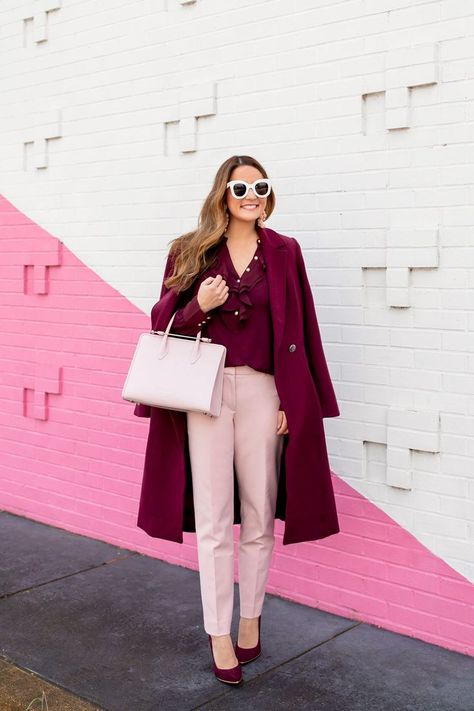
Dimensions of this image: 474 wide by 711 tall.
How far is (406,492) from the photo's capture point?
12.5 ft

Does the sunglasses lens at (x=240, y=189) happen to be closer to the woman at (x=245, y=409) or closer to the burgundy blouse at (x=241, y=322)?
the woman at (x=245, y=409)

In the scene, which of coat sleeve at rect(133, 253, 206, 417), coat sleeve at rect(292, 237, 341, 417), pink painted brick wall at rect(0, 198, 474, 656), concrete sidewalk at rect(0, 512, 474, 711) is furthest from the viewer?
pink painted brick wall at rect(0, 198, 474, 656)

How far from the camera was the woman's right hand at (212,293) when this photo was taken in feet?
10.9

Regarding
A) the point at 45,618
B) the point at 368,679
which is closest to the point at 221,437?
the point at 368,679

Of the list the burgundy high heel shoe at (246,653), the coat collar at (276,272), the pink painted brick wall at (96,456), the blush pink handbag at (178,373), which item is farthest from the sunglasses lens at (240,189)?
the burgundy high heel shoe at (246,653)

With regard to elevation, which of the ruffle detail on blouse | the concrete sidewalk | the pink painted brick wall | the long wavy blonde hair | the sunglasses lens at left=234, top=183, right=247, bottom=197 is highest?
the sunglasses lens at left=234, top=183, right=247, bottom=197

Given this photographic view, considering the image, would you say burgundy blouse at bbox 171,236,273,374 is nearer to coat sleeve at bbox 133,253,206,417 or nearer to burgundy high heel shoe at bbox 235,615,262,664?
coat sleeve at bbox 133,253,206,417

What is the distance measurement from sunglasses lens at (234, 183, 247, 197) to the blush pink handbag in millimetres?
549

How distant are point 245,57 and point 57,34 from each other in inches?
59.2

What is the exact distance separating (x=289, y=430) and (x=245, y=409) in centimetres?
19

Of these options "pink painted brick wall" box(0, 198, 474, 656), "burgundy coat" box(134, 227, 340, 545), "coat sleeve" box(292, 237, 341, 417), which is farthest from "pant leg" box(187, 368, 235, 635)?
"pink painted brick wall" box(0, 198, 474, 656)

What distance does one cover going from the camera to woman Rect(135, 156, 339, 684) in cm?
342

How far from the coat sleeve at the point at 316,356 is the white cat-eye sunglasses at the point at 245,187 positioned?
1.00 ft

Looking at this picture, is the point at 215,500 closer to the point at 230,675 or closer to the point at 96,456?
the point at 230,675
